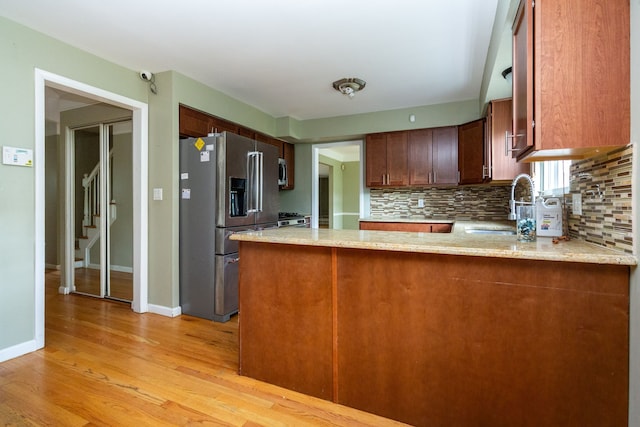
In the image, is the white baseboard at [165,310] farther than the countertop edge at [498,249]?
Yes

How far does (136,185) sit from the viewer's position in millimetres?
3205

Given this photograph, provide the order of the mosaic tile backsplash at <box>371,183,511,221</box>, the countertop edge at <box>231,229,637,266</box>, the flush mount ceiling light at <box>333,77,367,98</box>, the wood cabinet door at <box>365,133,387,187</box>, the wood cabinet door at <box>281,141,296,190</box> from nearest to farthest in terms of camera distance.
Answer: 1. the countertop edge at <box>231,229,637,266</box>
2. the flush mount ceiling light at <box>333,77,367,98</box>
3. the mosaic tile backsplash at <box>371,183,511,221</box>
4. the wood cabinet door at <box>365,133,387,187</box>
5. the wood cabinet door at <box>281,141,296,190</box>

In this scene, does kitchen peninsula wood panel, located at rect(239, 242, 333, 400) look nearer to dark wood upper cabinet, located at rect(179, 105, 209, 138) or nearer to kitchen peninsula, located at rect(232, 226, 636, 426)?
kitchen peninsula, located at rect(232, 226, 636, 426)

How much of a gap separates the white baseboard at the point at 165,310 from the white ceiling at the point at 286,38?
7.80 ft

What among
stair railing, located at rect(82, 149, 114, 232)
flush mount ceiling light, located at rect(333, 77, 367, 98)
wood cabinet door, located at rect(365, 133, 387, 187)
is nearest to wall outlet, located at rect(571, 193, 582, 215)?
flush mount ceiling light, located at rect(333, 77, 367, 98)

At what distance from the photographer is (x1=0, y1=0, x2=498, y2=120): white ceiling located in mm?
2148

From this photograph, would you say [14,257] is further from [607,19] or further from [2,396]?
[607,19]

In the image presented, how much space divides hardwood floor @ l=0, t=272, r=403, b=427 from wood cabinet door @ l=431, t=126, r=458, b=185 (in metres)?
3.21

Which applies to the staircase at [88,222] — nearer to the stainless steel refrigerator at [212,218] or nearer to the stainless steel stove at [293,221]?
the stainless steel refrigerator at [212,218]

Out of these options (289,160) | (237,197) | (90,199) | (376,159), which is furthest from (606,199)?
(90,199)

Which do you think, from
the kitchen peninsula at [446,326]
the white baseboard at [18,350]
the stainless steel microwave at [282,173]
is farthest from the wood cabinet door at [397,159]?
the white baseboard at [18,350]

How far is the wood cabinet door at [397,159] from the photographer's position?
14.3ft

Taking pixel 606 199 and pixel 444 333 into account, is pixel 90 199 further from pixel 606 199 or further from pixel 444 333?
pixel 606 199

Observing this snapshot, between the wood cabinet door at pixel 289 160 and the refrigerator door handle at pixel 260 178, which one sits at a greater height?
the wood cabinet door at pixel 289 160
